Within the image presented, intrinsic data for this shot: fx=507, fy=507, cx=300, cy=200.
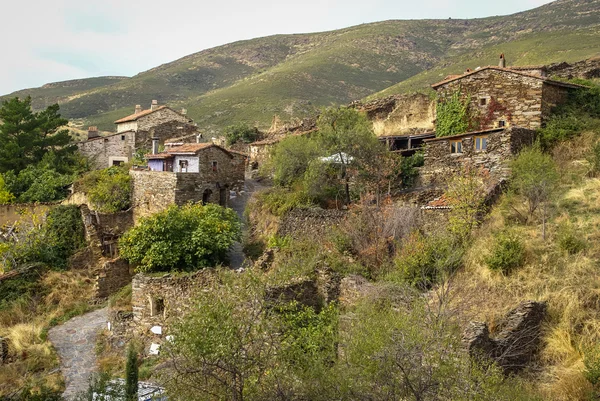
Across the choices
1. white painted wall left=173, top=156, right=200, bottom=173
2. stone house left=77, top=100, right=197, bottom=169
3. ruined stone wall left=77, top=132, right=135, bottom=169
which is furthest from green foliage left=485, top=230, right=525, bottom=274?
ruined stone wall left=77, top=132, right=135, bottom=169

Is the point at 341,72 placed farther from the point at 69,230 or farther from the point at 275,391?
the point at 275,391

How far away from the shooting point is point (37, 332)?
51.2ft

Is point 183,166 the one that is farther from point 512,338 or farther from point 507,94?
point 512,338

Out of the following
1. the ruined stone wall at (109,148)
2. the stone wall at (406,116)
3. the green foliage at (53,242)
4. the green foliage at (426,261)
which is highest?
the stone wall at (406,116)

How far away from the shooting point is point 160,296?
14.8m

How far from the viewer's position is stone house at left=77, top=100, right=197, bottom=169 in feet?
101

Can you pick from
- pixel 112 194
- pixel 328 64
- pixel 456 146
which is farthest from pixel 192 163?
pixel 328 64

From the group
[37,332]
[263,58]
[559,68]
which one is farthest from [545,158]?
[263,58]

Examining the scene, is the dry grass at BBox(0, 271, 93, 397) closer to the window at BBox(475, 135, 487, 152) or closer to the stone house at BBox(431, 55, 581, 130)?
the window at BBox(475, 135, 487, 152)

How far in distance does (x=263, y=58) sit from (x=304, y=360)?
→ 10460 cm

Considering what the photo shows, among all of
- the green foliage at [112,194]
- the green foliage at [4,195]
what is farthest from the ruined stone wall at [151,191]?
the green foliage at [4,195]

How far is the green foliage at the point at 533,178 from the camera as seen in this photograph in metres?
13.4

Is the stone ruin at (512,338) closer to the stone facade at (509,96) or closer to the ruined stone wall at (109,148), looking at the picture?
the stone facade at (509,96)

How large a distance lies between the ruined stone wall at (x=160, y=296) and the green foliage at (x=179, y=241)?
1693 millimetres
